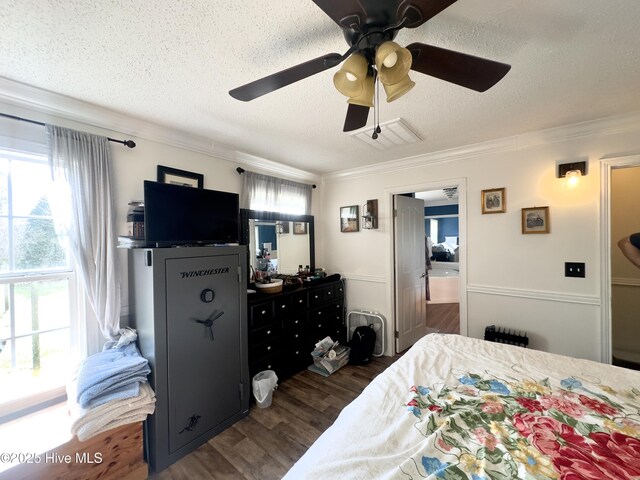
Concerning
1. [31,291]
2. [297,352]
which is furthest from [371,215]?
[31,291]

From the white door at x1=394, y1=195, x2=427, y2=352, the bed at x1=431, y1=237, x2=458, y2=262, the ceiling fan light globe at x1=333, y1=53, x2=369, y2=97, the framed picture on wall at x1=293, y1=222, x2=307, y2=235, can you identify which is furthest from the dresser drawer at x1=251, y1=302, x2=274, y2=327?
the bed at x1=431, y1=237, x2=458, y2=262

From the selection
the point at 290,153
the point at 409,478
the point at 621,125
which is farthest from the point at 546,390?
the point at 290,153

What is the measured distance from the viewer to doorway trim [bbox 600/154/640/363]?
203 centimetres

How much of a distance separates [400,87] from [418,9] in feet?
0.79

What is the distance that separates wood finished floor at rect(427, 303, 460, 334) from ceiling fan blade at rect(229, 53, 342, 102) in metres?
4.02

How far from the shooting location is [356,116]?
1.36 metres

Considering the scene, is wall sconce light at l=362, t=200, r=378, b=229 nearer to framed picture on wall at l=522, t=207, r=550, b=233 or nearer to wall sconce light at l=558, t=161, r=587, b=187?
framed picture on wall at l=522, t=207, r=550, b=233

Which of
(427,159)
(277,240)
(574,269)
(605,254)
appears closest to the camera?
→ (605,254)

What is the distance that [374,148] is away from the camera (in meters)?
2.62

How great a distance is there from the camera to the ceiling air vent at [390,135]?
2.06 metres

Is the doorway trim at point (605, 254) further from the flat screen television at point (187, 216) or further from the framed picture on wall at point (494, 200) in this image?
the flat screen television at point (187, 216)

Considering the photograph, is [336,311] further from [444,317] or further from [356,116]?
[356,116]

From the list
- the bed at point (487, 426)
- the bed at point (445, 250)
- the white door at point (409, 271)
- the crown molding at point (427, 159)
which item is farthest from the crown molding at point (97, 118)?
the bed at point (445, 250)

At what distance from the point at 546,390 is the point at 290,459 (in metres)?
1.54
